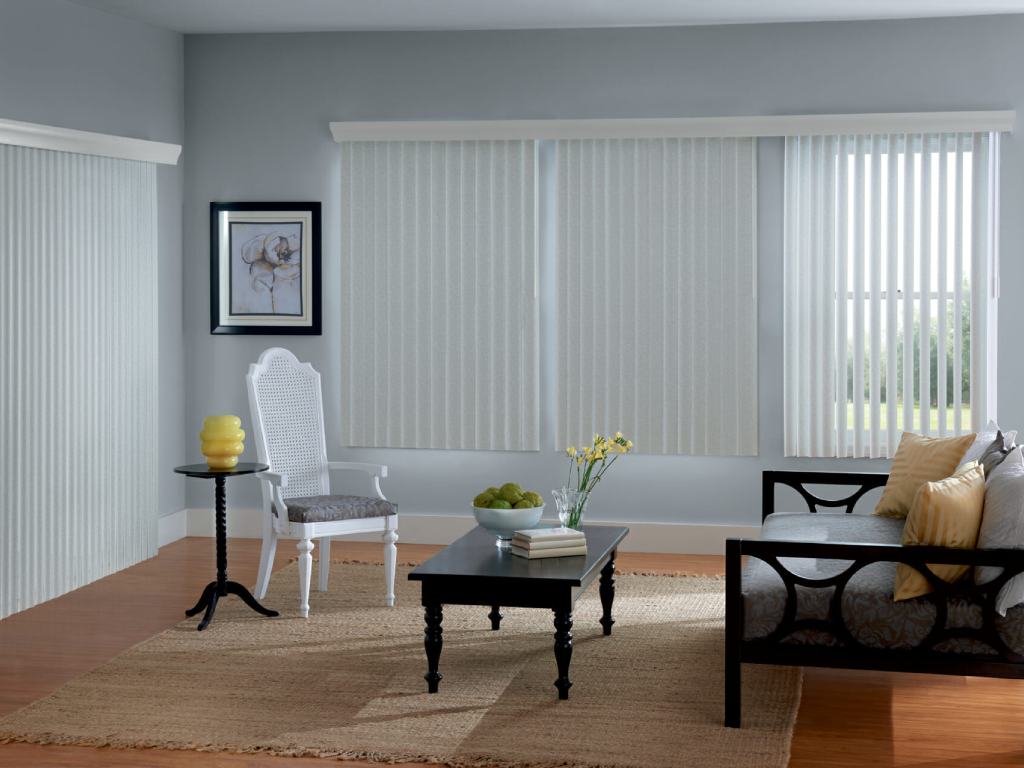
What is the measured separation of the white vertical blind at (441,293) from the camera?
6.86 m

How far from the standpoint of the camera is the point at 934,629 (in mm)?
3711

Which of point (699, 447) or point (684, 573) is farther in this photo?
point (699, 447)

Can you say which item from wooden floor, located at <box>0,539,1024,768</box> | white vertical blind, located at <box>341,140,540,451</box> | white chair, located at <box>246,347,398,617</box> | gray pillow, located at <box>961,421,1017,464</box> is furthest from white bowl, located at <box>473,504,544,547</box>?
white vertical blind, located at <box>341,140,540,451</box>

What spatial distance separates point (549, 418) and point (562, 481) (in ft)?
1.20

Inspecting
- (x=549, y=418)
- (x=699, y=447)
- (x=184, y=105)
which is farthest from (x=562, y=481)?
(x=184, y=105)

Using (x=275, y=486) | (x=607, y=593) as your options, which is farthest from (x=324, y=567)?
(x=607, y=593)

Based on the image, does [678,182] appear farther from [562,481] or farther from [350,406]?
[350,406]

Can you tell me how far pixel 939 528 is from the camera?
12.2 feet

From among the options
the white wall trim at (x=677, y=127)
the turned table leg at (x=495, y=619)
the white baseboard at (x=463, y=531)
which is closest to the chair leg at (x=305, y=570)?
the turned table leg at (x=495, y=619)

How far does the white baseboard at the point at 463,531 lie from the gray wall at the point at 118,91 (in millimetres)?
224

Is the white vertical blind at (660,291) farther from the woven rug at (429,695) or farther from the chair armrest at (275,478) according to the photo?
the chair armrest at (275,478)

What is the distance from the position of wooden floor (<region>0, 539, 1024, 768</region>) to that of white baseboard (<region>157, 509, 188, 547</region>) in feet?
2.67

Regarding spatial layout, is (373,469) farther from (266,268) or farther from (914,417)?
(914,417)

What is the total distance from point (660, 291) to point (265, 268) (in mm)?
2300
